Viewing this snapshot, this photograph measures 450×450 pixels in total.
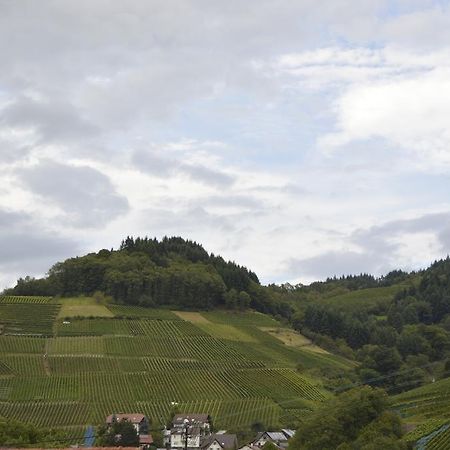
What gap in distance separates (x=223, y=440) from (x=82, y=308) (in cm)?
5810

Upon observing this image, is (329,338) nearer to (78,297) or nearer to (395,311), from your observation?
(395,311)

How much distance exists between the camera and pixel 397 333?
143875 mm

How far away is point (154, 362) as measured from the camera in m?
110

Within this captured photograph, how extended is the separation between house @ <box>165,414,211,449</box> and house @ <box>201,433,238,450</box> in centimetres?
289

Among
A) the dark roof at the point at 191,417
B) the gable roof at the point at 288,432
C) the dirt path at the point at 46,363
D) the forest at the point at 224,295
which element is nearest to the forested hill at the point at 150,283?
the forest at the point at 224,295

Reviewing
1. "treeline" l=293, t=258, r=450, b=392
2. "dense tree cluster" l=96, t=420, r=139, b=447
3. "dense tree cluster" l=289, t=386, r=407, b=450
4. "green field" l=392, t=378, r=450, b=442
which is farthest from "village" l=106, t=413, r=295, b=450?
"dense tree cluster" l=289, t=386, r=407, b=450

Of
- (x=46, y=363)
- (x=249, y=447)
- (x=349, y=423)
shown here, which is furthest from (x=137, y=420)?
(x=349, y=423)

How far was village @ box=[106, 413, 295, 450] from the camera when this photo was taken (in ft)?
267

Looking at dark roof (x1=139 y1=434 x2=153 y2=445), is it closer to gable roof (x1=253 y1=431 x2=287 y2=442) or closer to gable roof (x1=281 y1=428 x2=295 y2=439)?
gable roof (x1=253 y1=431 x2=287 y2=442)

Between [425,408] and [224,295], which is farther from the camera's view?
[224,295]

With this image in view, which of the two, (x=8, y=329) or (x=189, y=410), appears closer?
(x=189, y=410)

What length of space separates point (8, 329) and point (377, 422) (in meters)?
74.0

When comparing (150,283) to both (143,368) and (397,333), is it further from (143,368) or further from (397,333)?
(397,333)

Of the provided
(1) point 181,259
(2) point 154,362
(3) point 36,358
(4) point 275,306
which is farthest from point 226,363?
(1) point 181,259
